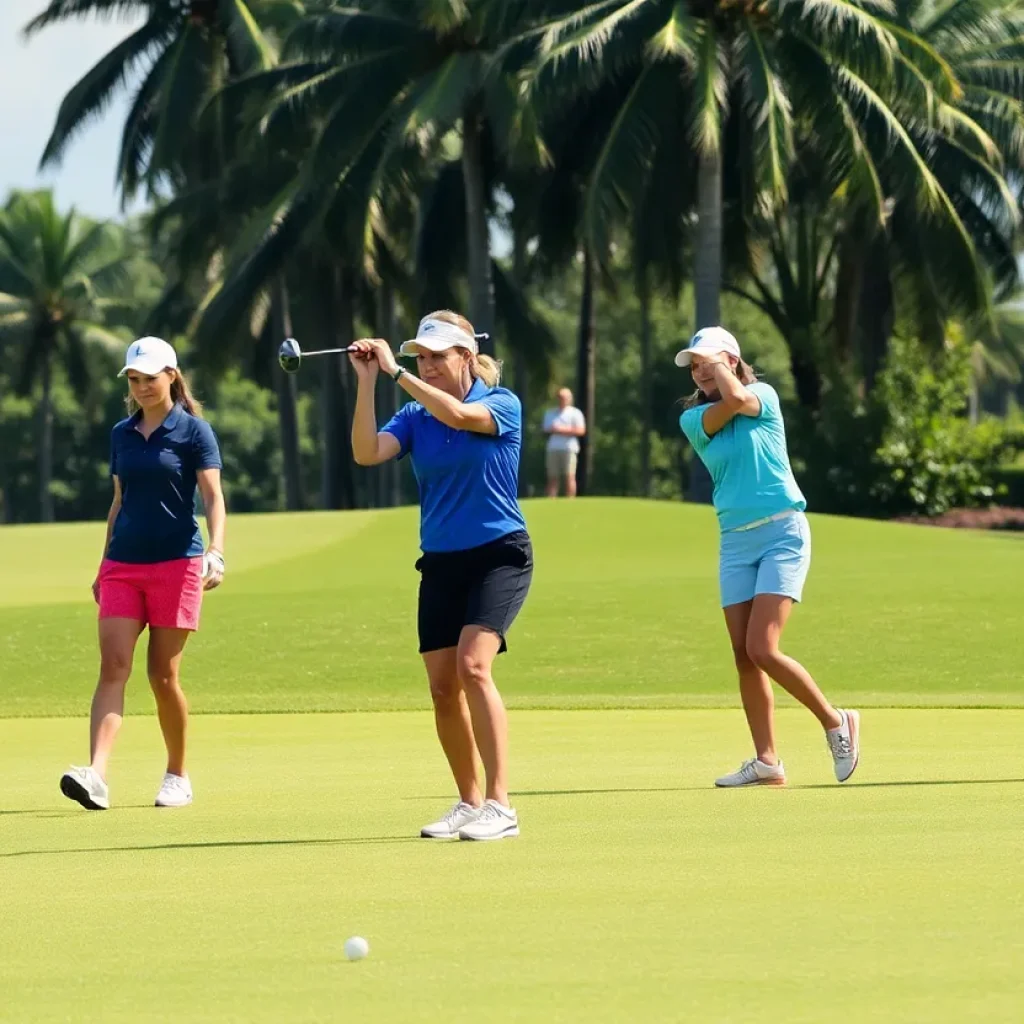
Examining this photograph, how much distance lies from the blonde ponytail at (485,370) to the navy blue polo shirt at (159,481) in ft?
5.10

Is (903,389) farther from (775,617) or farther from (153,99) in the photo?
(775,617)

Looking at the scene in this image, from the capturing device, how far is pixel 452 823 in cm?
759

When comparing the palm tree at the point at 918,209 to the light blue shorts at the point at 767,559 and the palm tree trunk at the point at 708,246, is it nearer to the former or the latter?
the palm tree trunk at the point at 708,246

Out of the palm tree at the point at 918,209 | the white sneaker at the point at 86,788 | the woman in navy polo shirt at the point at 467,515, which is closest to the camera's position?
the woman in navy polo shirt at the point at 467,515

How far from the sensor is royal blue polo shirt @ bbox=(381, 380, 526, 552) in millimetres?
7625

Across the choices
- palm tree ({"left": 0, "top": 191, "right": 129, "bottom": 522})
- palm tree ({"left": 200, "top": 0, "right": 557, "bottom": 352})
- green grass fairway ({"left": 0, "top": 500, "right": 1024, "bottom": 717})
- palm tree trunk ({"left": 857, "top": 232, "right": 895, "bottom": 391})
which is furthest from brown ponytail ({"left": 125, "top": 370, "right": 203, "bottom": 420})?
palm tree ({"left": 0, "top": 191, "right": 129, "bottom": 522})

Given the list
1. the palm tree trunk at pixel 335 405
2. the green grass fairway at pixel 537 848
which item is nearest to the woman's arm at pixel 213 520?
the green grass fairway at pixel 537 848

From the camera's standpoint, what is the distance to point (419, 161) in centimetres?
4003

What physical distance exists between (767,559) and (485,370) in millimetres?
1976

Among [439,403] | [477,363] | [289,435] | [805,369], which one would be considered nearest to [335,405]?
[289,435]

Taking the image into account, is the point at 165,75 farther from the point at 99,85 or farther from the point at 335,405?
the point at 335,405

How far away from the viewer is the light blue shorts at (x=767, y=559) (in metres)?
9.15

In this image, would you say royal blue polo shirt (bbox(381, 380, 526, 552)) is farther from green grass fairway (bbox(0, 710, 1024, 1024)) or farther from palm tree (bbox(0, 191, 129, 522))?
palm tree (bbox(0, 191, 129, 522))

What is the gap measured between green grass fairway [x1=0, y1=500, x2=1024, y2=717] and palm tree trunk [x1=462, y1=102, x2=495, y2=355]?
15.5 meters
